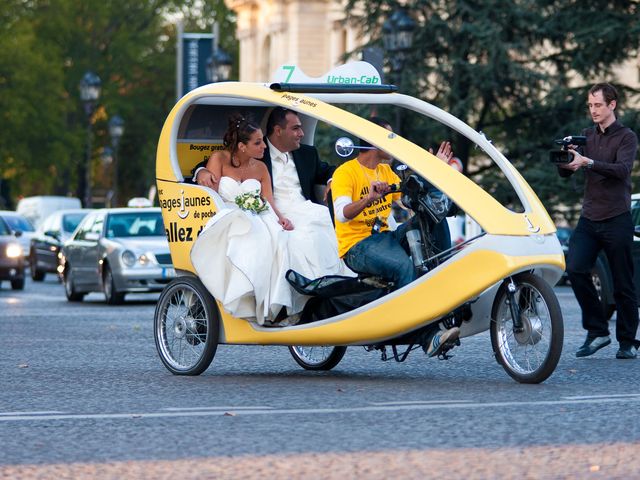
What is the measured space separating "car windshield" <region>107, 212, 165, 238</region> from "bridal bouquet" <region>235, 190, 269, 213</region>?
13935 mm

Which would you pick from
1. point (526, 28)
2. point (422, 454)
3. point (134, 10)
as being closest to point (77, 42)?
point (134, 10)

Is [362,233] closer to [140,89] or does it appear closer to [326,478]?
[326,478]

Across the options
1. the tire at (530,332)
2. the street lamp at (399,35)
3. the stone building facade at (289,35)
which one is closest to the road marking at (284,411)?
the tire at (530,332)

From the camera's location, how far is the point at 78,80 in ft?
252

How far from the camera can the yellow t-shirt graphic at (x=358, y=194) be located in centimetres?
1115

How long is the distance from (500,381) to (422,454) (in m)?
3.40

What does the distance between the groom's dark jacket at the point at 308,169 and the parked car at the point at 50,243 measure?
24283mm

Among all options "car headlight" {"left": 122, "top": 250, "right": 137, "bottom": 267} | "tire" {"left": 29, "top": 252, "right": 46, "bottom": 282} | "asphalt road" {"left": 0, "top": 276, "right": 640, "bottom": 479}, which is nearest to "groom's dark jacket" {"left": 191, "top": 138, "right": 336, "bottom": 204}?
"asphalt road" {"left": 0, "top": 276, "right": 640, "bottom": 479}

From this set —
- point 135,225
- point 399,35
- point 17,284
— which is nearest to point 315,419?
point 135,225

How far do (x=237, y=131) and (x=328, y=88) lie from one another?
742 mm

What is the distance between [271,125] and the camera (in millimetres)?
12008

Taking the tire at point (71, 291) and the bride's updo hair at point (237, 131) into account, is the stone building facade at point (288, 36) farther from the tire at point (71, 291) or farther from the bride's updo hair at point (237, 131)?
the bride's updo hair at point (237, 131)

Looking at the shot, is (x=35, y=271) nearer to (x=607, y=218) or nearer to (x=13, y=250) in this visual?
(x=13, y=250)

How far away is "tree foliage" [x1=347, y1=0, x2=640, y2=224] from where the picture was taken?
3912 cm
